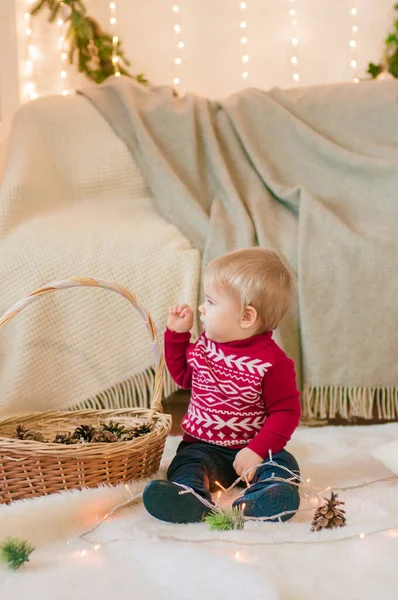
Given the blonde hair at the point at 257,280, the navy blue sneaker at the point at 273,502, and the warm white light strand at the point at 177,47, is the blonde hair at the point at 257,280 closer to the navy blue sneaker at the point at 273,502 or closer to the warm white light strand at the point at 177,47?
the navy blue sneaker at the point at 273,502

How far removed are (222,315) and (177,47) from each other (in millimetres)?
2071

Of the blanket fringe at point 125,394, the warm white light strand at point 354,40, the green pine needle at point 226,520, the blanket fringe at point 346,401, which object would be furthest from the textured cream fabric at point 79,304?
the warm white light strand at point 354,40

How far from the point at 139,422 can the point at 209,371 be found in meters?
0.18

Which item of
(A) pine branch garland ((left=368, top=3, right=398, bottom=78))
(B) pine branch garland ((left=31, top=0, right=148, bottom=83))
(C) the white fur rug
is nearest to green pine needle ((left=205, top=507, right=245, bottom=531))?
(C) the white fur rug

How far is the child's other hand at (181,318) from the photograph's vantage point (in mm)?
1331

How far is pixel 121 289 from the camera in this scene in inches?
50.9

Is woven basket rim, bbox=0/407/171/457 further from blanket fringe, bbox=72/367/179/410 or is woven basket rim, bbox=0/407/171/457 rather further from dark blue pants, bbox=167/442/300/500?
blanket fringe, bbox=72/367/179/410

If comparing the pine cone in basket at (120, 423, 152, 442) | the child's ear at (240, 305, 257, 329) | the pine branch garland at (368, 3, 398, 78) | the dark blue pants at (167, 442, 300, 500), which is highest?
the pine branch garland at (368, 3, 398, 78)

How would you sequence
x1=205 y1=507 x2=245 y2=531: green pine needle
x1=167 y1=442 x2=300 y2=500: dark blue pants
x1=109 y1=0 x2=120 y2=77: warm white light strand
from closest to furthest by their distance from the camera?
1. x1=205 y1=507 x2=245 y2=531: green pine needle
2. x1=167 y1=442 x2=300 y2=500: dark blue pants
3. x1=109 y1=0 x2=120 y2=77: warm white light strand

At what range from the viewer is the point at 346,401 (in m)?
1.74

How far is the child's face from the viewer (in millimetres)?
1249

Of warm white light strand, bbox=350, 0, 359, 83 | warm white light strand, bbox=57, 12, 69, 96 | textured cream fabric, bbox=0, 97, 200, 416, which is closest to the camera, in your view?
textured cream fabric, bbox=0, 97, 200, 416

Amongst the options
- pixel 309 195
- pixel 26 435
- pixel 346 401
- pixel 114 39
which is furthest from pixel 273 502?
pixel 114 39

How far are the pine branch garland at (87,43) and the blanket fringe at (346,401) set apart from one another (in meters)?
1.61
